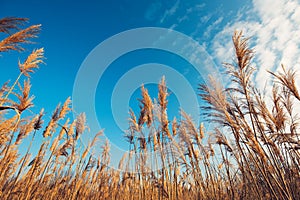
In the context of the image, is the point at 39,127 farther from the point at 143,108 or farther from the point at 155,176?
the point at 155,176

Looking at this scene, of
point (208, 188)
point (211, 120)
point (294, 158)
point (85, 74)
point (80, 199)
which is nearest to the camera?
point (211, 120)

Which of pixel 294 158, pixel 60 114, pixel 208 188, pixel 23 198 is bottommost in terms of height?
pixel 23 198

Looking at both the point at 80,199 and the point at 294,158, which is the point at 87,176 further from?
the point at 294,158

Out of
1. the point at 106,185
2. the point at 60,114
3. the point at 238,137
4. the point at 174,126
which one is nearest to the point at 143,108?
the point at 174,126

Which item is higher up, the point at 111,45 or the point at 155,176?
the point at 111,45

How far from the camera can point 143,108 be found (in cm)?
510

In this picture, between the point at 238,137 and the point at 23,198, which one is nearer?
the point at 238,137

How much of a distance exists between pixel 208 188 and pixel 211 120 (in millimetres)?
2012

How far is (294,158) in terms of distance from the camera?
3.29m

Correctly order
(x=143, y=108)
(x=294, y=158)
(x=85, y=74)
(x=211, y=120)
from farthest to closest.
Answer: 1. (x=85, y=74)
2. (x=143, y=108)
3. (x=294, y=158)
4. (x=211, y=120)

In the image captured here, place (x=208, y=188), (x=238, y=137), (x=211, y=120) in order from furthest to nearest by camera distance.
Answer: (x=208, y=188)
(x=211, y=120)
(x=238, y=137)

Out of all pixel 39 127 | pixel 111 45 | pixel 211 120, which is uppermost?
pixel 111 45

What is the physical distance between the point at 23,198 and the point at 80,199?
1844mm

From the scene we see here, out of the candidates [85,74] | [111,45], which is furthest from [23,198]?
[111,45]
